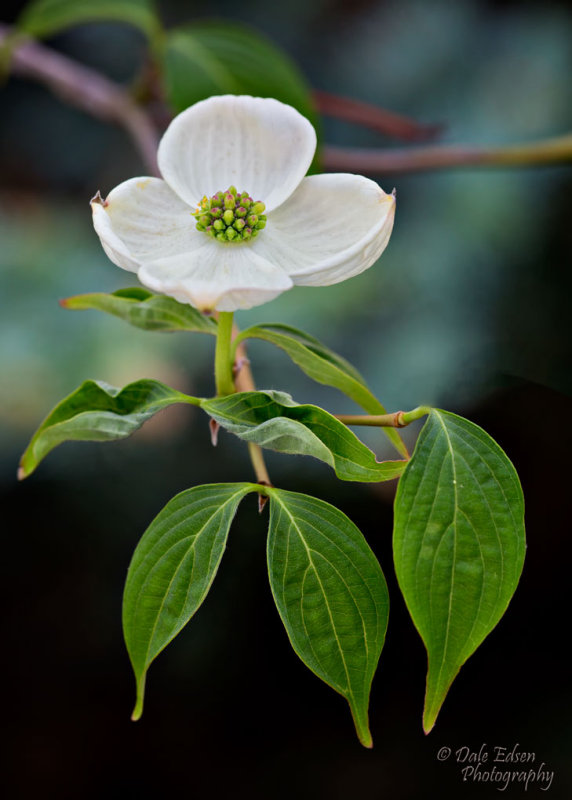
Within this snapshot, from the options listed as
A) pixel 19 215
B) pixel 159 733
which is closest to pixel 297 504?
pixel 159 733

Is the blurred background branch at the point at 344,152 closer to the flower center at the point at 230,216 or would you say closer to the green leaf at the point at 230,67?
the green leaf at the point at 230,67

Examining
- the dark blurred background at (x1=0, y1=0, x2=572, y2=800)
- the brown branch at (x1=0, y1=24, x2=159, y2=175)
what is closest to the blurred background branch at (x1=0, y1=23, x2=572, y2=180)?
the brown branch at (x1=0, y1=24, x2=159, y2=175)

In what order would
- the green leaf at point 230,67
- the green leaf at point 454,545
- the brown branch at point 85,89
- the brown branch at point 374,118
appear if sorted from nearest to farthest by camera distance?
the green leaf at point 454,545, the green leaf at point 230,67, the brown branch at point 85,89, the brown branch at point 374,118

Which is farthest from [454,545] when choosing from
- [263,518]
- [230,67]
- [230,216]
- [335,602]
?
[263,518]

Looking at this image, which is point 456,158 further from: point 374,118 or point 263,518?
point 263,518

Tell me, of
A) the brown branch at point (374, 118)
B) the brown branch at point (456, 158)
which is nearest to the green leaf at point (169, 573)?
the brown branch at point (456, 158)

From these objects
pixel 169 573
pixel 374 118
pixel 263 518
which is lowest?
pixel 263 518
